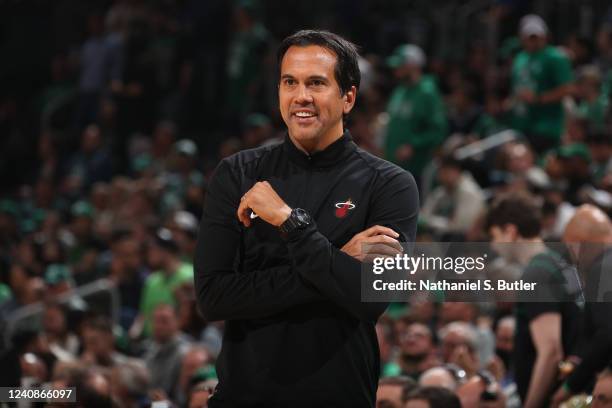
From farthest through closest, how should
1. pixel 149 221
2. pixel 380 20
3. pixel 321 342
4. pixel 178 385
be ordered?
pixel 380 20
pixel 149 221
pixel 178 385
pixel 321 342

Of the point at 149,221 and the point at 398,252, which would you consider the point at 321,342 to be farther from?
the point at 149,221

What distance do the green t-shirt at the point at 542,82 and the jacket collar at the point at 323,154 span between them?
7.84m

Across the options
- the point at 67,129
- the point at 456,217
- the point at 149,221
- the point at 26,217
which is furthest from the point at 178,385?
the point at 67,129

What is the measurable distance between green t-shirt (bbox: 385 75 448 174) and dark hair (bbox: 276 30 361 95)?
7.80m

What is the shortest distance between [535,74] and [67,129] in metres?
7.43

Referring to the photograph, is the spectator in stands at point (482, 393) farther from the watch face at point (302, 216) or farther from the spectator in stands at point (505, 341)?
the watch face at point (302, 216)

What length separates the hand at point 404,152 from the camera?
36.6 feet

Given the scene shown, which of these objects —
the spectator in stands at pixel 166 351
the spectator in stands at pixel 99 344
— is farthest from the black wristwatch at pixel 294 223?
the spectator in stands at pixel 99 344

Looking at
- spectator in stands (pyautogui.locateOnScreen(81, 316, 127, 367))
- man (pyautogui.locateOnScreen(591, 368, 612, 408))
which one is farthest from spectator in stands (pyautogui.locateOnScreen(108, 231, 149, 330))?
man (pyautogui.locateOnScreen(591, 368, 612, 408))

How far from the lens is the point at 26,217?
14812 millimetres

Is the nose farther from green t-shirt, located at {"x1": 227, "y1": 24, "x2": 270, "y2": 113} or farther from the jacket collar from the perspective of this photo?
green t-shirt, located at {"x1": 227, "y1": 24, "x2": 270, "y2": 113}

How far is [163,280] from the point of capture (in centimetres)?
1015

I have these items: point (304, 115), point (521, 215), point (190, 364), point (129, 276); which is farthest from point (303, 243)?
point (129, 276)

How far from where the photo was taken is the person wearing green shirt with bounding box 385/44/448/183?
1124 cm
